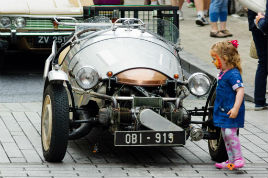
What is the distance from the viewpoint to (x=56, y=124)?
6.70 metres

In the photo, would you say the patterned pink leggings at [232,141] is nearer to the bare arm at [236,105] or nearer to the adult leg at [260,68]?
the bare arm at [236,105]

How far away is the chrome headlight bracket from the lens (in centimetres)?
714

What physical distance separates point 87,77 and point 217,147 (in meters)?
1.39

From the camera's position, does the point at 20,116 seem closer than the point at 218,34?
Yes

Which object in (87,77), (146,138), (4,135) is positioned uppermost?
(87,77)

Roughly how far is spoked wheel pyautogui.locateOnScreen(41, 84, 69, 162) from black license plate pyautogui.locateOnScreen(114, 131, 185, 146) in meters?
0.48

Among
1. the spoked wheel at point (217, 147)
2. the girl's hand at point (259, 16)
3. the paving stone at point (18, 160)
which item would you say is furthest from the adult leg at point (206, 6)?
the paving stone at point (18, 160)

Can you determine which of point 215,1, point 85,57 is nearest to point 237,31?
point 215,1

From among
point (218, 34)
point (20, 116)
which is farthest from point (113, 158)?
point (218, 34)

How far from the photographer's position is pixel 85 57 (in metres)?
7.44

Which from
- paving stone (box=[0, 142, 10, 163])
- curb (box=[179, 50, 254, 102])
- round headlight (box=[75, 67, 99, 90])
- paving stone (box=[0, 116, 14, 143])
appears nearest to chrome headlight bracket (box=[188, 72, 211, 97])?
round headlight (box=[75, 67, 99, 90])

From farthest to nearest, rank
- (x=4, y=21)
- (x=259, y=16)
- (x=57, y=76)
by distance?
(x=4, y=21) < (x=259, y=16) < (x=57, y=76)

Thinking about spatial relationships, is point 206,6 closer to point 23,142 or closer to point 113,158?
point 23,142

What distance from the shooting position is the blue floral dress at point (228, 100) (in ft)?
22.2
